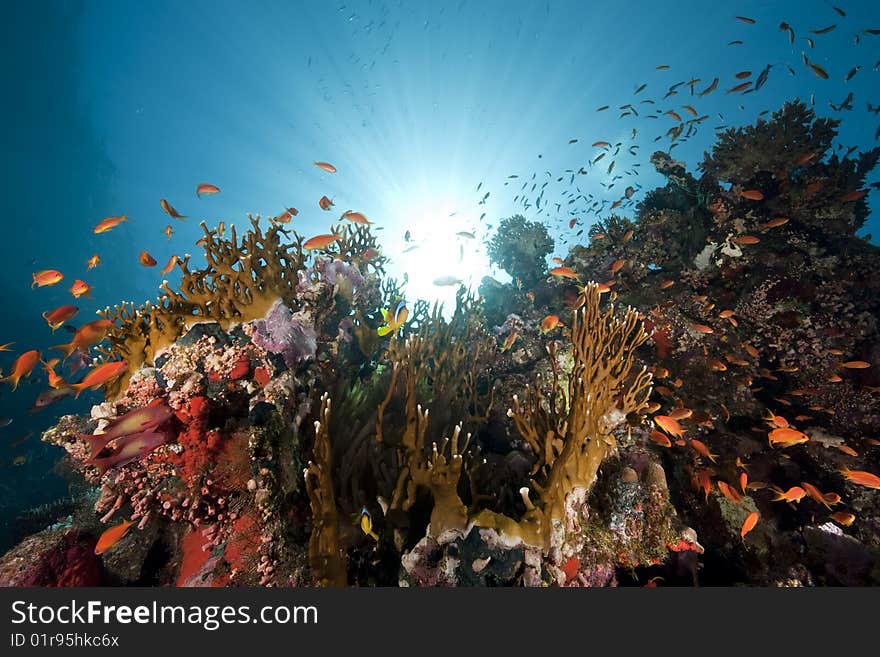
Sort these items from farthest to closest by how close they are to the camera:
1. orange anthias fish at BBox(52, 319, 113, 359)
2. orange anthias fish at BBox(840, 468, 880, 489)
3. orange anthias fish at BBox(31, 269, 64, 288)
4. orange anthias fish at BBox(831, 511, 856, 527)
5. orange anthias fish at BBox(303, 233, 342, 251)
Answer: orange anthias fish at BBox(31, 269, 64, 288) < orange anthias fish at BBox(303, 233, 342, 251) < orange anthias fish at BBox(831, 511, 856, 527) < orange anthias fish at BBox(840, 468, 880, 489) < orange anthias fish at BBox(52, 319, 113, 359)

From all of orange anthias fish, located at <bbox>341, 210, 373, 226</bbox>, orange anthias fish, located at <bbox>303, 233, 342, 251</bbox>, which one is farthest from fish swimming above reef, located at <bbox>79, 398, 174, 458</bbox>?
orange anthias fish, located at <bbox>341, 210, 373, 226</bbox>

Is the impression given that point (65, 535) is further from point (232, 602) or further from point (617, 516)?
point (617, 516)

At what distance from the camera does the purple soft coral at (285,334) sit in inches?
178

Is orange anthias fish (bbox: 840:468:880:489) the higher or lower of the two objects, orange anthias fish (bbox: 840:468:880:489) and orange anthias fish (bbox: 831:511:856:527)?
the higher

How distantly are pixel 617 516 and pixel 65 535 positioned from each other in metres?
5.28

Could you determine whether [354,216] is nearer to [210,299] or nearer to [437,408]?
[210,299]

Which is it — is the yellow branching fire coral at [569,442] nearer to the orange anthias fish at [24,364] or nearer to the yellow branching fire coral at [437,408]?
the yellow branching fire coral at [437,408]

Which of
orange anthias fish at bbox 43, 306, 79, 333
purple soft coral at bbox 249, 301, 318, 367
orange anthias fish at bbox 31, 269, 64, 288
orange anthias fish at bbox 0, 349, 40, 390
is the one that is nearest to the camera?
orange anthias fish at bbox 0, 349, 40, 390

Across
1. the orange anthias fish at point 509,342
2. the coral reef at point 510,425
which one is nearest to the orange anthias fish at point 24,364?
the coral reef at point 510,425

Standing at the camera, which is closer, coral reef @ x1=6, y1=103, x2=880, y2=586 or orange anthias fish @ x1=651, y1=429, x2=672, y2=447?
coral reef @ x1=6, y1=103, x2=880, y2=586

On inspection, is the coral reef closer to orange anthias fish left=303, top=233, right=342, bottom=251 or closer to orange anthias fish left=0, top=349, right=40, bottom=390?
orange anthias fish left=303, top=233, right=342, bottom=251

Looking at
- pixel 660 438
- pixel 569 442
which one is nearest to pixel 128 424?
pixel 569 442

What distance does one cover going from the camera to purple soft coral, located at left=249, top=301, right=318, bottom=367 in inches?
178

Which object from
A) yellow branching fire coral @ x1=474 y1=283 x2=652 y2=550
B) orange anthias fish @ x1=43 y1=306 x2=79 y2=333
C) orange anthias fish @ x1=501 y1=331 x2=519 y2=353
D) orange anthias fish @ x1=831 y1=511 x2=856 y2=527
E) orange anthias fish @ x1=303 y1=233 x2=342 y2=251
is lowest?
orange anthias fish @ x1=831 y1=511 x2=856 y2=527
